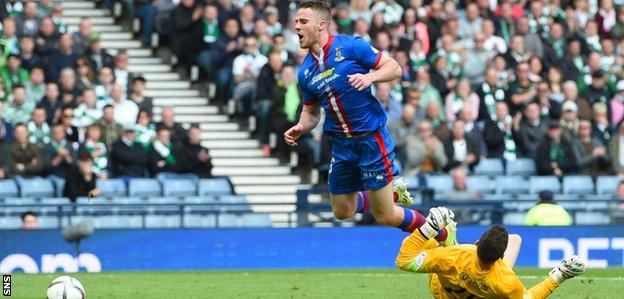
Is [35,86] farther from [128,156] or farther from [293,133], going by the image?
[293,133]

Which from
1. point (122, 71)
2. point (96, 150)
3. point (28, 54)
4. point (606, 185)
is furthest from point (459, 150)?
point (28, 54)

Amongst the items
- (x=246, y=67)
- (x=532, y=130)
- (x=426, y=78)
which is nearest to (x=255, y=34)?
(x=246, y=67)

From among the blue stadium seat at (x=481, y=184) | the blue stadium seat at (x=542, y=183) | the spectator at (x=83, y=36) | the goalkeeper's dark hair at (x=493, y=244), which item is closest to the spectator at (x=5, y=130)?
the spectator at (x=83, y=36)

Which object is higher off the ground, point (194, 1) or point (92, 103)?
point (194, 1)

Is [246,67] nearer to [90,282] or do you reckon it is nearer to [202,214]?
[202,214]

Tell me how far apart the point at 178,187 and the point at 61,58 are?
2.68 metres

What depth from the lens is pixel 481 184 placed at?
22.4 metres

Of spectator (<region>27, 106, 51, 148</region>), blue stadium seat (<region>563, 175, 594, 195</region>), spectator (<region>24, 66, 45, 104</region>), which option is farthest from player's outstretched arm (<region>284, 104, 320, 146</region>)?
blue stadium seat (<region>563, 175, 594, 195</region>)

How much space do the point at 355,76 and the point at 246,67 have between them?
1121 centimetres

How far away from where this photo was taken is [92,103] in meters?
21.4

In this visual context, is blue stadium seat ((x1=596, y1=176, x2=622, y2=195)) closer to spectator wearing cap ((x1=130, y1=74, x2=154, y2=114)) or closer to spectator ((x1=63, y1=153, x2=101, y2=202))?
spectator wearing cap ((x1=130, y1=74, x2=154, y2=114))

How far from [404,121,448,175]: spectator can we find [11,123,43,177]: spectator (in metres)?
5.17

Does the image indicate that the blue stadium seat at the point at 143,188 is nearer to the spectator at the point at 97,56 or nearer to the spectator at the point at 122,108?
the spectator at the point at 122,108

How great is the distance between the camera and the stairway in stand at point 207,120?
76.4 feet
